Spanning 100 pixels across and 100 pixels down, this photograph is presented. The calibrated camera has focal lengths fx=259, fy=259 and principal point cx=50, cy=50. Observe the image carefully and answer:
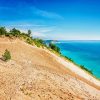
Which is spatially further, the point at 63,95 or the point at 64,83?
the point at 64,83

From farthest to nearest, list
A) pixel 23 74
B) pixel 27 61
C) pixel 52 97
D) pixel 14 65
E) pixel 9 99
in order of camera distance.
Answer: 1. pixel 27 61
2. pixel 14 65
3. pixel 23 74
4. pixel 52 97
5. pixel 9 99

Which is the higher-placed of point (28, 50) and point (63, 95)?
point (28, 50)

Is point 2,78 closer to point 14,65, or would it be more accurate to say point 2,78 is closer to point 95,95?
point 14,65

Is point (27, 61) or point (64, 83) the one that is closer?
point (64, 83)

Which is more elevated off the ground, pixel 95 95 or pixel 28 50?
pixel 28 50

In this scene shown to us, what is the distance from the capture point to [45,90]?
86.0 feet

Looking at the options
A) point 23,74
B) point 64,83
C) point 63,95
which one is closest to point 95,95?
point 64,83

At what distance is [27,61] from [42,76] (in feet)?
23.5

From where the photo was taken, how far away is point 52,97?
82.0 ft

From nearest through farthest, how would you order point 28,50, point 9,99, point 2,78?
point 9,99 < point 2,78 < point 28,50

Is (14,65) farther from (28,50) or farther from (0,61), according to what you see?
(28,50)

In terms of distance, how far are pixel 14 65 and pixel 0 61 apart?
1887mm

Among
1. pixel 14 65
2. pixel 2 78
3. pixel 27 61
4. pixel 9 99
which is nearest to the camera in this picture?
pixel 9 99

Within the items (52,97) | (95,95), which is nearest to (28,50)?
(95,95)
